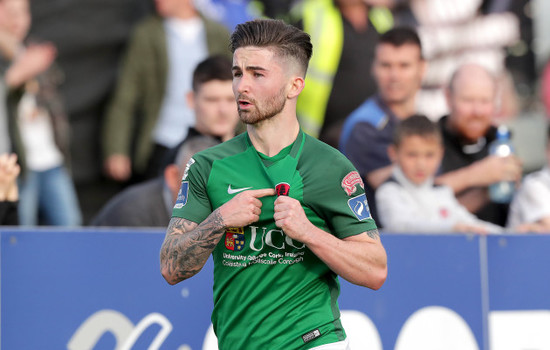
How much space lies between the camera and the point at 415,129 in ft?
21.3

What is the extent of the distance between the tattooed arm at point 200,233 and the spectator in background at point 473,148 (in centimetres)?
398

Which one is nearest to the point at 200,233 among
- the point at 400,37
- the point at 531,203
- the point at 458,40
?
the point at 400,37

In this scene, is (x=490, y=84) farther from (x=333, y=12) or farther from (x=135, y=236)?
(x=135, y=236)

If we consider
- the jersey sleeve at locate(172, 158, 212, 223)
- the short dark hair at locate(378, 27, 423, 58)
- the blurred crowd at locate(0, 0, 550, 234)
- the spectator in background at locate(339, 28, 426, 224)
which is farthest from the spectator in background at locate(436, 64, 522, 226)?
the jersey sleeve at locate(172, 158, 212, 223)

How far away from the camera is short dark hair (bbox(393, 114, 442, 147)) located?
6.48m

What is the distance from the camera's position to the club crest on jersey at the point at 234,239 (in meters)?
3.26

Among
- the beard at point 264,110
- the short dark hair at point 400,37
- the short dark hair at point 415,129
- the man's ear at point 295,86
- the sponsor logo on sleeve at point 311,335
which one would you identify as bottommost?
the sponsor logo on sleeve at point 311,335

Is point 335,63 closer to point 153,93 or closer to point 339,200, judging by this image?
point 153,93

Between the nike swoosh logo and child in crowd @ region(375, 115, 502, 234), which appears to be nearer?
the nike swoosh logo

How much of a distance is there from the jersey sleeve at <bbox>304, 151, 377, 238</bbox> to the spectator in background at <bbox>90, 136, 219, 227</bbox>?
2625 millimetres

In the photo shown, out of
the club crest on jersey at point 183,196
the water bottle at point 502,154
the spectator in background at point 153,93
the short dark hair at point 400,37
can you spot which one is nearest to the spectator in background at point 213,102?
the spectator in background at point 153,93

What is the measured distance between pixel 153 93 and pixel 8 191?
1.90 meters

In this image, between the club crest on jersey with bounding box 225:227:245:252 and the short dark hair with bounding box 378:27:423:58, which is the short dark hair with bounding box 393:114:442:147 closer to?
the short dark hair with bounding box 378:27:423:58

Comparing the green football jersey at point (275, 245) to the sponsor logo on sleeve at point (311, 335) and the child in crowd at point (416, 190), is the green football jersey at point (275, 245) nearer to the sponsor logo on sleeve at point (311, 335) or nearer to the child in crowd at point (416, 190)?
the sponsor logo on sleeve at point (311, 335)
